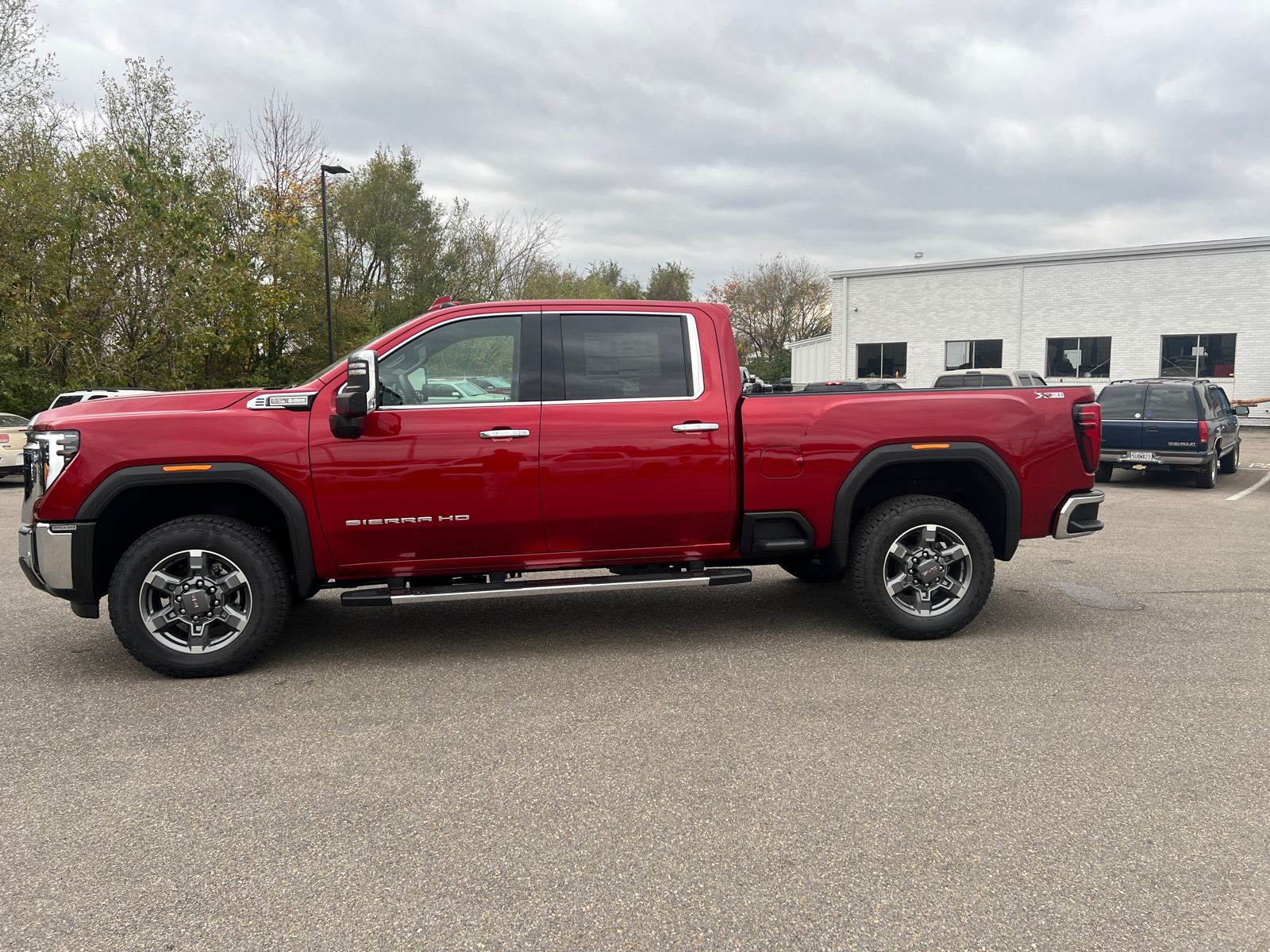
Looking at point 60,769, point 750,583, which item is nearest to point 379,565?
point 60,769

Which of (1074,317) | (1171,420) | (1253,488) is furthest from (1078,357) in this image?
(1171,420)

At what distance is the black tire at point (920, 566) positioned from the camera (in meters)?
5.29

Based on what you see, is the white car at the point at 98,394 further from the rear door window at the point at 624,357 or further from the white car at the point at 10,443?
the white car at the point at 10,443

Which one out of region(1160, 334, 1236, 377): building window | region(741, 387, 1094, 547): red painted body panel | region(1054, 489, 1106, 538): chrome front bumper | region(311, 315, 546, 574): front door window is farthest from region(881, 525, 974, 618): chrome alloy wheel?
region(1160, 334, 1236, 377): building window

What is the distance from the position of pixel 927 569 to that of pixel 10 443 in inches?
716

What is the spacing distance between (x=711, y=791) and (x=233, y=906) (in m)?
1.66

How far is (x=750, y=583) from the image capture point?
23.1 ft

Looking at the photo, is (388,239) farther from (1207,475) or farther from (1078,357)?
(1207,475)

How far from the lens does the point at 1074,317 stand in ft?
101

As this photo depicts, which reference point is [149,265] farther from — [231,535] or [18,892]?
[18,892]

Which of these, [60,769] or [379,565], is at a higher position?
[379,565]

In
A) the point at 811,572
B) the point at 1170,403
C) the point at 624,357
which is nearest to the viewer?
the point at 624,357

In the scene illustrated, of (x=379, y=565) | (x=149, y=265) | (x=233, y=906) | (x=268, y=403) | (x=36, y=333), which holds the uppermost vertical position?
(x=149, y=265)

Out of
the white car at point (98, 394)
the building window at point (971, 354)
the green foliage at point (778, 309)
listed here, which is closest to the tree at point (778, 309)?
the green foliage at point (778, 309)
